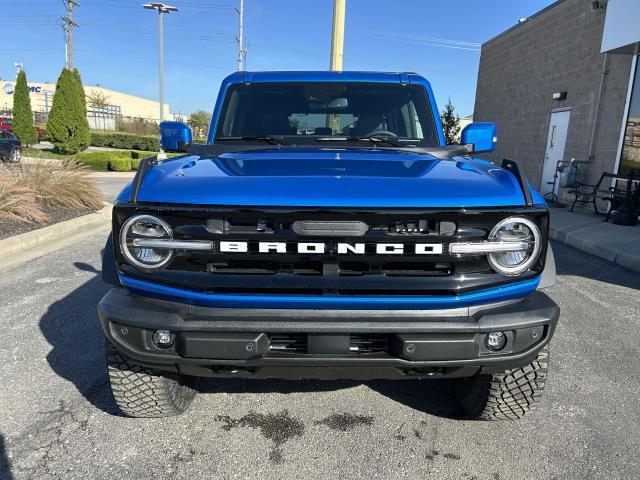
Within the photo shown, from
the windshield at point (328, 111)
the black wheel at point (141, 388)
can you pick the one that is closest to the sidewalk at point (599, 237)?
the windshield at point (328, 111)

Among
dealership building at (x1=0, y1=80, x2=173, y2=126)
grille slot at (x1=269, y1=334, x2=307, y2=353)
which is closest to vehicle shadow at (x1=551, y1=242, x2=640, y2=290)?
grille slot at (x1=269, y1=334, x2=307, y2=353)

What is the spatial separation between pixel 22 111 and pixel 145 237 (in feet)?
94.8

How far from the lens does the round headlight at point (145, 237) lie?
6.84 feet

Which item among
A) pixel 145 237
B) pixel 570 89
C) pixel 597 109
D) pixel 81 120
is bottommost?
pixel 145 237

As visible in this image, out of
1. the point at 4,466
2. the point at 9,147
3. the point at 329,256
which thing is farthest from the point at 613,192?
the point at 9,147

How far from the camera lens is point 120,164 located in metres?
18.8

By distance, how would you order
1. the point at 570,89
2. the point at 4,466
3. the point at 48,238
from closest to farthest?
1. the point at 4,466
2. the point at 48,238
3. the point at 570,89

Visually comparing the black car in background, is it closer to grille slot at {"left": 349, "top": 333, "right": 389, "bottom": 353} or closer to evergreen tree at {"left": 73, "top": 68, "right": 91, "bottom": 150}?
evergreen tree at {"left": 73, "top": 68, "right": 91, "bottom": 150}

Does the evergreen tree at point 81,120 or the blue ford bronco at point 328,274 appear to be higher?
the evergreen tree at point 81,120

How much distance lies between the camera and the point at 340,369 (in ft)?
6.85

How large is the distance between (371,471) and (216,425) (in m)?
0.88

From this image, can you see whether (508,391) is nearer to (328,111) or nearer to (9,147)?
(328,111)

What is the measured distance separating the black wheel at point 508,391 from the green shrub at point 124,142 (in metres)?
36.2

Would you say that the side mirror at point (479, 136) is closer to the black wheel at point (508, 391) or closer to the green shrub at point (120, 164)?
the black wheel at point (508, 391)
